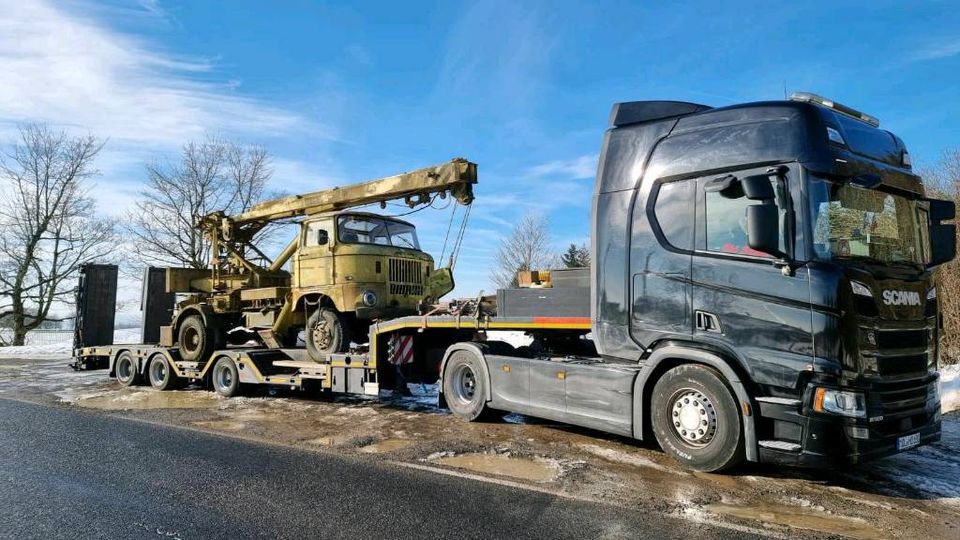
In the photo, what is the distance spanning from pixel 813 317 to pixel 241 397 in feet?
31.0

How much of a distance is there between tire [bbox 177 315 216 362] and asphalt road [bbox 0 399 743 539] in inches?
218

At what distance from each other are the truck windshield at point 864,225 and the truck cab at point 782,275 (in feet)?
0.05

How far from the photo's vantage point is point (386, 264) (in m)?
9.77

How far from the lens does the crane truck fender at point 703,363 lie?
488 centimetres

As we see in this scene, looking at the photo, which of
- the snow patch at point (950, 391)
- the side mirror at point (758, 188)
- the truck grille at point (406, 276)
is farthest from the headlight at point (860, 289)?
the truck grille at point (406, 276)

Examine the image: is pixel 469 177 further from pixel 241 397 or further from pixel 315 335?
pixel 241 397

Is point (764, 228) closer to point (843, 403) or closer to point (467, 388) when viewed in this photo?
point (843, 403)

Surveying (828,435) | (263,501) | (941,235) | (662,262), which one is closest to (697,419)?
(828,435)

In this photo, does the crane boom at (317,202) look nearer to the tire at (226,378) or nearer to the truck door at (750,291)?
the tire at (226,378)

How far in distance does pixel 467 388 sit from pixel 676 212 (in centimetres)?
385

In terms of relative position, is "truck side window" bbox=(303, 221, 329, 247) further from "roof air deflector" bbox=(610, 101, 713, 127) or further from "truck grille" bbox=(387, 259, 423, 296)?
"roof air deflector" bbox=(610, 101, 713, 127)

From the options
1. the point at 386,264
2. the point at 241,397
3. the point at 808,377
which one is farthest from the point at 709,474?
the point at 241,397

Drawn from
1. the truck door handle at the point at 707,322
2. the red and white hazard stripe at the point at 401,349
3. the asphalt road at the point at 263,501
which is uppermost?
the truck door handle at the point at 707,322

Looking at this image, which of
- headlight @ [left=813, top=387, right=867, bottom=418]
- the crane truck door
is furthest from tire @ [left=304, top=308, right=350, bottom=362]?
headlight @ [left=813, top=387, right=867, bottom=418]
